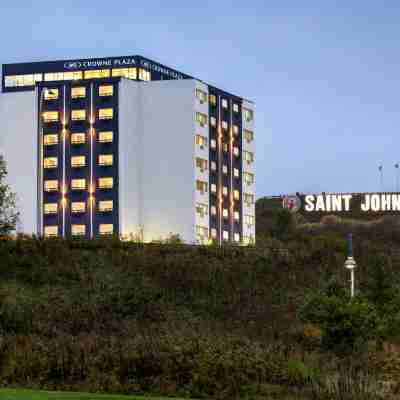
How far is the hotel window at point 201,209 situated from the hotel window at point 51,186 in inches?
659

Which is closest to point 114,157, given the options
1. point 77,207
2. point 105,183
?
point 105,183

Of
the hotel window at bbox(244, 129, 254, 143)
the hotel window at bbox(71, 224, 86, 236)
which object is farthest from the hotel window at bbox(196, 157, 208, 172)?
the hotel window at bbox(71, 224, 86, 236)

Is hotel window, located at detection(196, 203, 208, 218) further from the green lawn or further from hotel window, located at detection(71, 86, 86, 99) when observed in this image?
the green lawn

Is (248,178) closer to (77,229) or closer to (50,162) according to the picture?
(77,229)

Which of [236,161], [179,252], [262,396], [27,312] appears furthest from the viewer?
[236,161]

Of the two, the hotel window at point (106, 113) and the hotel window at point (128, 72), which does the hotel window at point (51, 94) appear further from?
the hotel window at point (128, 72)

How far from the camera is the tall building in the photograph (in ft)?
385

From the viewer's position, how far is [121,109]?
119 meters

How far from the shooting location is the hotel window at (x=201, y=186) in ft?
392

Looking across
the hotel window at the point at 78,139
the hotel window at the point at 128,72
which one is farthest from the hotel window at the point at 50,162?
the hotel window at the point at 128,72

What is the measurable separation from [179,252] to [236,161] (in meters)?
51.9

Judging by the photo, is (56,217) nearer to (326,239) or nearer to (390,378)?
(326,239)

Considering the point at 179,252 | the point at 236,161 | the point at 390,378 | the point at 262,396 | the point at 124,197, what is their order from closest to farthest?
the point at 262,396 < the point at 390,378 < the point at 179,252 < the point at 124,197 < the point at 236,161

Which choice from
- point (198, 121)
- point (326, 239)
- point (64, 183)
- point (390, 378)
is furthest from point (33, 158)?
point (390, 378)
